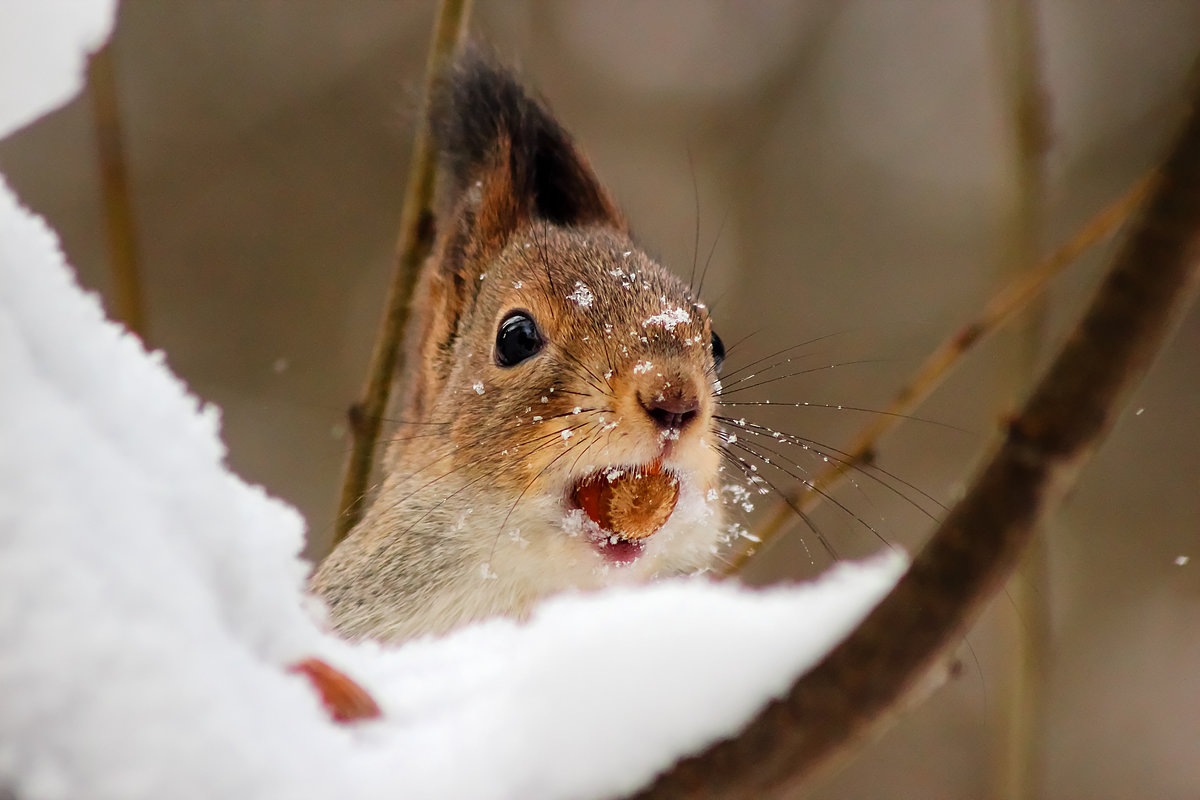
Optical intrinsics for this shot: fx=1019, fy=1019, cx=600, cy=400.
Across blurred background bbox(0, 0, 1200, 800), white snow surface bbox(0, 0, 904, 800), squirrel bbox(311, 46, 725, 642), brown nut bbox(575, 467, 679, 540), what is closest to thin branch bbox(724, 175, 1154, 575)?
squirrel bbox(311, 46, 725, 642)

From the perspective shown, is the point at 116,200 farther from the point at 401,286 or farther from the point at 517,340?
the point at 517,340

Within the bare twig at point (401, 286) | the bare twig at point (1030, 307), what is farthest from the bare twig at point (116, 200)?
the bare twig at point (1030, 307)

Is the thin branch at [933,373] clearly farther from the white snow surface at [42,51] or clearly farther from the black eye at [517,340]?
the white snow surface at [42,51]

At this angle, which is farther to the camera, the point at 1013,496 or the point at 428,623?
the point at 428,623

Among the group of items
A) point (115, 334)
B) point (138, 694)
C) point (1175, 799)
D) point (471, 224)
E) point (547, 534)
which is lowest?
point (138, 694)

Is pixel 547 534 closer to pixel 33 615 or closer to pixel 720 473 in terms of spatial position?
pixel 720 473

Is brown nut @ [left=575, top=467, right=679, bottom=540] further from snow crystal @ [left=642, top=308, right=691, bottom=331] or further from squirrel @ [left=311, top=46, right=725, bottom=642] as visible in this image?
snow crystal @ [left=642, top=308, right=691, bottom=331]

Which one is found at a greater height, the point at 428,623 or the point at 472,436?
the point at 472,436

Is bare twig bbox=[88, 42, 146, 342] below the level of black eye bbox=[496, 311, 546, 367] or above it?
above

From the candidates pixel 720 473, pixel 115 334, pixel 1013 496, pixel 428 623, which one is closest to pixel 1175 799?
pixel 720 473
